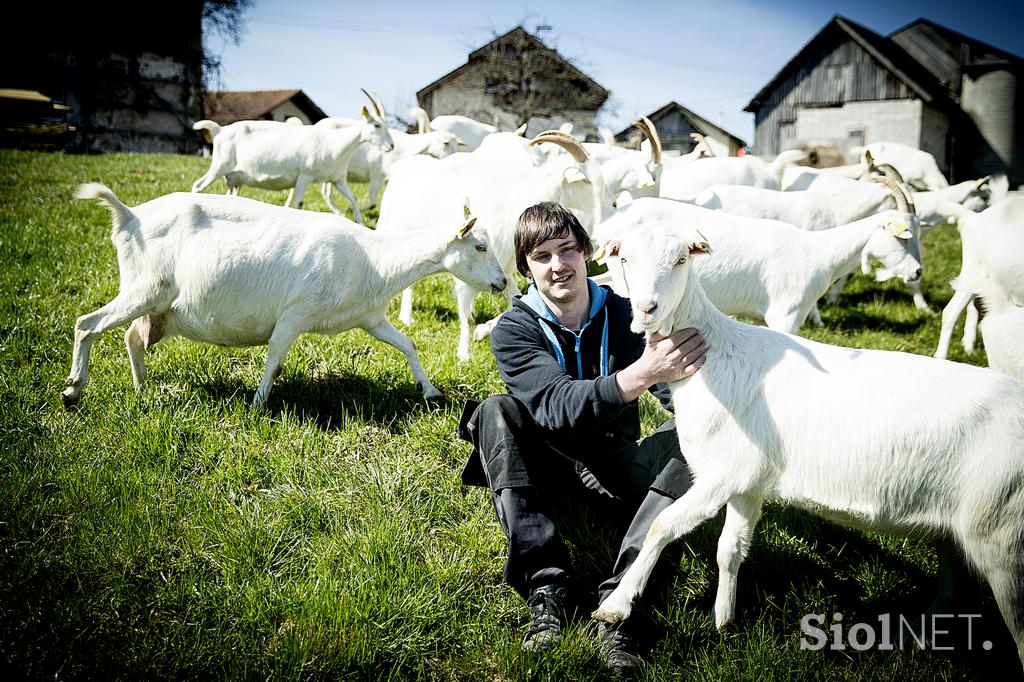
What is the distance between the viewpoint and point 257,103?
40.7 metres

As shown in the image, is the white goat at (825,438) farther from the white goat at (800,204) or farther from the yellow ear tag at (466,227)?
the white goat at (800,204)

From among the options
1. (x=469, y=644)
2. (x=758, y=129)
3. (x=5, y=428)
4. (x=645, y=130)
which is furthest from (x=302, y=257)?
(x=758, y=129)

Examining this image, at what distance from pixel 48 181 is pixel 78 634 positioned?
11.4 m

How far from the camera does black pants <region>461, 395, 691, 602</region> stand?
251cm

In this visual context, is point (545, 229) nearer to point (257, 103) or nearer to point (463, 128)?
point (463, 128)

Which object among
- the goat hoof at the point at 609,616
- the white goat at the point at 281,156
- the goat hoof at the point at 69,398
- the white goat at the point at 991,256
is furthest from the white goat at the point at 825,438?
the white goat at the point at 281,156

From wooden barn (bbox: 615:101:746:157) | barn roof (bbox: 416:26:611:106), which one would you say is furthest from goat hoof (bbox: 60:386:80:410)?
wooden barn (bbox: 615:101:746:157)

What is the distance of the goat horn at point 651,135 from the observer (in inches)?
281

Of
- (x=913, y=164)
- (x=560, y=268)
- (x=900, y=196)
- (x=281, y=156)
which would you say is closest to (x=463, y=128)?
(x=281, y=156)

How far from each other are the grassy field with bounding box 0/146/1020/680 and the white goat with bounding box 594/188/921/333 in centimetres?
152

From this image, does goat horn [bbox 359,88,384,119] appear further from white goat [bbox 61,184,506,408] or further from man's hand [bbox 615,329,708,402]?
man's hand [bbox 615,329,708,402]

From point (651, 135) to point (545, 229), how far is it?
16.6 feet

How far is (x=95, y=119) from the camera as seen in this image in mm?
25375

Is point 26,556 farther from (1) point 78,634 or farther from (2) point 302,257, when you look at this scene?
(2) point 302,257
